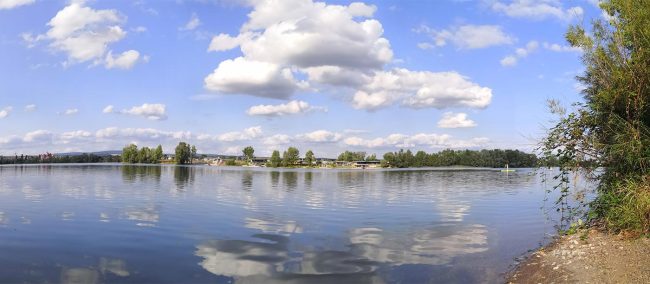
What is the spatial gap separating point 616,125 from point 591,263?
271 inches

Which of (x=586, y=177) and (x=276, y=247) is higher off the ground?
(x=586, y=177)

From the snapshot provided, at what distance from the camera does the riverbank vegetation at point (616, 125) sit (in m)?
15.8

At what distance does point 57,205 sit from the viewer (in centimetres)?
3472

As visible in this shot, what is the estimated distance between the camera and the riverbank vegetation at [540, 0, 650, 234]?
15779mm

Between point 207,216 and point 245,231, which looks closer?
point 245,231

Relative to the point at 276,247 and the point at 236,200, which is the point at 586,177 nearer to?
the point at 276,247

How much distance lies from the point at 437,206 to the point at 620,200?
22046 millimetres

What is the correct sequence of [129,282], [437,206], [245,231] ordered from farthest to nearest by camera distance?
1. [437,206]
2. [245,231]
3. [129,282]

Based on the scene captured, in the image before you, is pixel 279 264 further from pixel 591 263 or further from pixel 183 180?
pixel 183 180

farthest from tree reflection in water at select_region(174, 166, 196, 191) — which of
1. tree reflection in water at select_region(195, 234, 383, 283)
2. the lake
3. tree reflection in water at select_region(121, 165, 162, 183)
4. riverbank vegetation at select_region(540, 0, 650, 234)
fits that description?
riverbank vegetation at select_region(540, 0, 650, 234)

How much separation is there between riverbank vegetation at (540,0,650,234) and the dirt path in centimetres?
104

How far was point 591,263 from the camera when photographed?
1341cm

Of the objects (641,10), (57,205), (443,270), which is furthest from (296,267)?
(57,205)

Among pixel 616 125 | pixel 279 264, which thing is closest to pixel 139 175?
pixel 279 264
